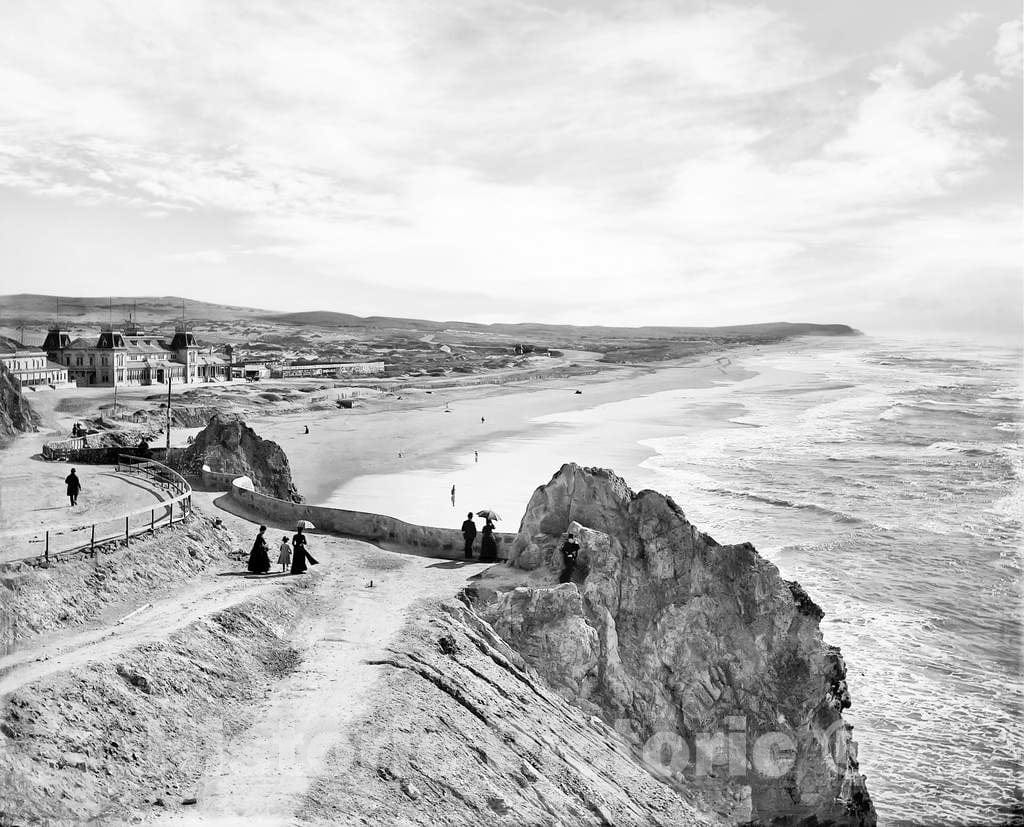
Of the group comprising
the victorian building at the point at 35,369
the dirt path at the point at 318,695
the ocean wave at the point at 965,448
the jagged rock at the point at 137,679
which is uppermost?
the victorian building at the point at 35,369

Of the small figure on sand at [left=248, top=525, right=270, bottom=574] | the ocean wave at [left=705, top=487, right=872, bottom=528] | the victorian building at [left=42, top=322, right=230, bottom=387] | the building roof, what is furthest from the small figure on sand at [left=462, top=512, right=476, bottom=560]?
the building roof

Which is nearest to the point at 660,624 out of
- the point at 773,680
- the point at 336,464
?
the point at 773,680

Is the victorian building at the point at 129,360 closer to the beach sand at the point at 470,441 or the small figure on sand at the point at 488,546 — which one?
the beach sand at the point at 470,441

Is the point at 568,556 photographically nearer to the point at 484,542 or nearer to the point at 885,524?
the point at 484,542

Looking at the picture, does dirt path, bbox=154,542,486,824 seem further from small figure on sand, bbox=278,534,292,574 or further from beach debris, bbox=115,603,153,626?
beach debris, bbox=115,603,153,626

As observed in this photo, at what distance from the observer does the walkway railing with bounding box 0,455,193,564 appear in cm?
1700

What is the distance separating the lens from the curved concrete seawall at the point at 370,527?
70.1 ft

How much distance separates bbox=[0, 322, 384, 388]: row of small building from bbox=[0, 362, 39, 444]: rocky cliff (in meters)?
24.0

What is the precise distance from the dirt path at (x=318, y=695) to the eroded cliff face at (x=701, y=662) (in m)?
2.16

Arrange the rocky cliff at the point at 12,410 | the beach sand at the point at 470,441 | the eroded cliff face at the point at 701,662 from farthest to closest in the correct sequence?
the rocky cliff at the point at 12,410 → the beach sand at the point at 470,441 → the eroded cliff face at the point at 701,662

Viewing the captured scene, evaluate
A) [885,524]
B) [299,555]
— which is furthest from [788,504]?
[299,555]

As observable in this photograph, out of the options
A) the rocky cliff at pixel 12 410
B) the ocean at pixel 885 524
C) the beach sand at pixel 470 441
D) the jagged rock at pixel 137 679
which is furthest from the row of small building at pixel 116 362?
the jagged rock at pixel 137 679

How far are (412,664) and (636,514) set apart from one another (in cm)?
698

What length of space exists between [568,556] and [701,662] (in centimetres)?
344
